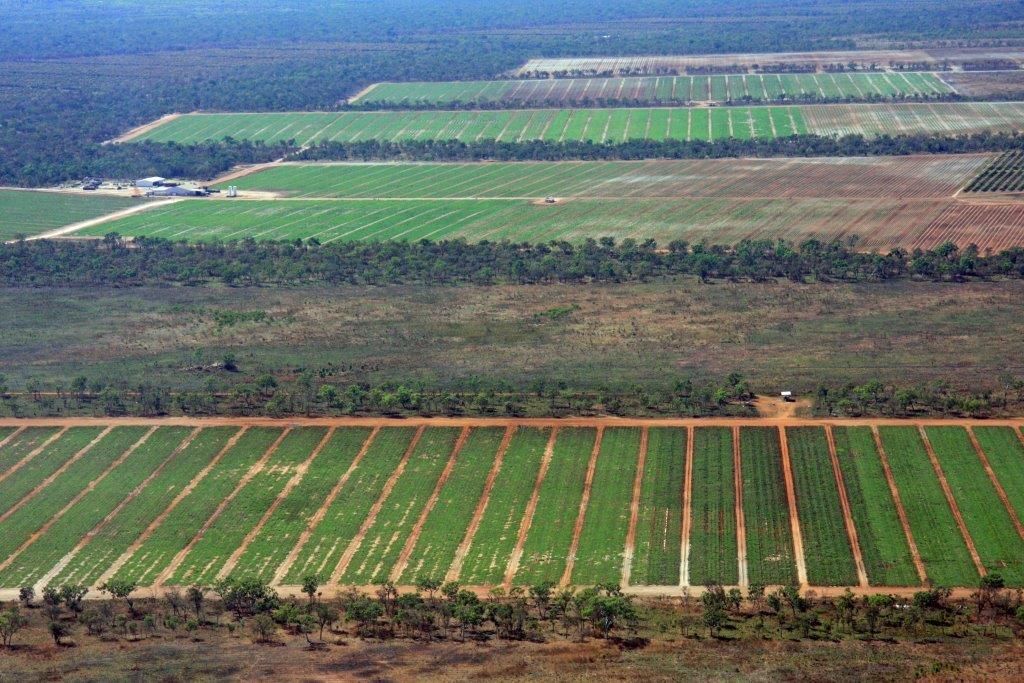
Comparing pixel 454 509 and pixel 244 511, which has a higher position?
pixel 244 511

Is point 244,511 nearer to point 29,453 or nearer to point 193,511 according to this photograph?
point 193,511

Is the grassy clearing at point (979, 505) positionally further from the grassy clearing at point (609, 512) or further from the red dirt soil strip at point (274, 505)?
the red dirt soil strip at point (274, 505)

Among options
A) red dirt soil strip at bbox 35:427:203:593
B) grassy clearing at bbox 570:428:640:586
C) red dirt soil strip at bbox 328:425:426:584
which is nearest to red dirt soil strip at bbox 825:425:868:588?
grassy clearing at bbox 570:428:640:586

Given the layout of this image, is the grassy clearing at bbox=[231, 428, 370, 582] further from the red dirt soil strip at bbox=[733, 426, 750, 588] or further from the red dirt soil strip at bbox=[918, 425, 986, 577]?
the red dirt soil strip at bbox=[918, 425, 986, 577]

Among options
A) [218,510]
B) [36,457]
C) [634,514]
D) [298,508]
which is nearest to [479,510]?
[634,514]

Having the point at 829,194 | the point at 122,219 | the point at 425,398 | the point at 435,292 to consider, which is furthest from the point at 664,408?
the point at 122,219

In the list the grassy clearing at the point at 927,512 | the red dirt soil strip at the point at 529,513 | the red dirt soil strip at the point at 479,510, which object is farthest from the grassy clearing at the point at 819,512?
the red dirt soil strip at the point at 479,510

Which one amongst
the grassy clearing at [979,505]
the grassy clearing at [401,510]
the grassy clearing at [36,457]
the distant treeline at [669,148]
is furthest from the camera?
the distant treeline at [669,148]
